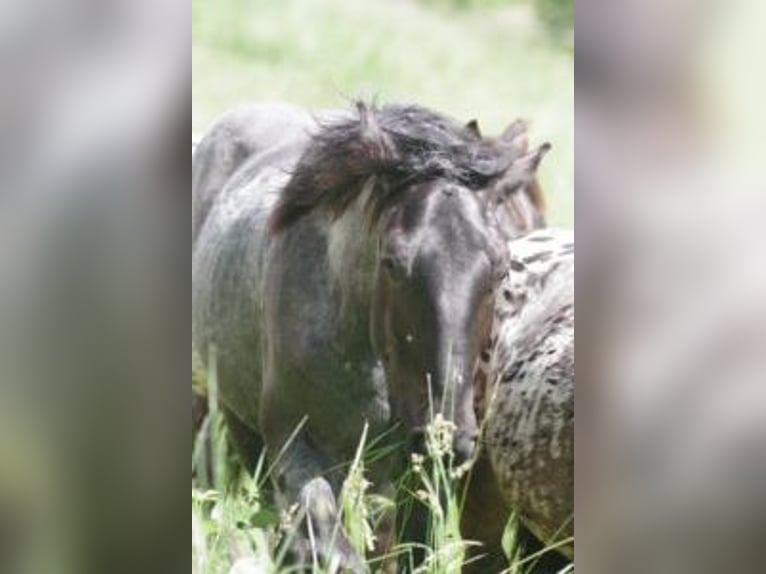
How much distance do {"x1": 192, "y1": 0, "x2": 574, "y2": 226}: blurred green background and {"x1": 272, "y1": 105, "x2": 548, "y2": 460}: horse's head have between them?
2472 mm

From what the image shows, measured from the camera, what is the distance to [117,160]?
0.75m

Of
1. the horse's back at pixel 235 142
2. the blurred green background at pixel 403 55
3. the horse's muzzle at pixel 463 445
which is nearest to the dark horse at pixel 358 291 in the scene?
the horse's muzzle at pixel 463 445

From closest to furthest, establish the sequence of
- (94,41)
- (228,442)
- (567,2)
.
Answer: (94,41)
(228,442)
(567,2)

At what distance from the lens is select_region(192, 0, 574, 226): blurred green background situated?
563 centimetres

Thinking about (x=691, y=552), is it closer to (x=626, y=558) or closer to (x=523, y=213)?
(x=626, y=558)

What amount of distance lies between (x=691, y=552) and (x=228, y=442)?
2.02 meters

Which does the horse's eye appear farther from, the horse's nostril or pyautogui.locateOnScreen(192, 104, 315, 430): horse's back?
pyautogui.locateOnScreen(192, 104, 315, 430): horse's back

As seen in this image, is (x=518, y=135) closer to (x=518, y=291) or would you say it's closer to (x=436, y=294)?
(x=518, y=291)

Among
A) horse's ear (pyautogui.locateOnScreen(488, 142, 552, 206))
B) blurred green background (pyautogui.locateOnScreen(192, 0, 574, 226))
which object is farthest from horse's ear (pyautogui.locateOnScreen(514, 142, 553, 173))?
blurred green background (pyautogui.locateOnScreen(192, 0, 574, 226))

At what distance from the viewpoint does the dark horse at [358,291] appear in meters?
2.09

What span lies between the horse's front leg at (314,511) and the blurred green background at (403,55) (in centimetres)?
260

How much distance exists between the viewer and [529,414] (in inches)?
73.2

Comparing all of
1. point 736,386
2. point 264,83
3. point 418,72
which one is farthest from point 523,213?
point 418,72

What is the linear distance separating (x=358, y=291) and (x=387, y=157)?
0.75ft
